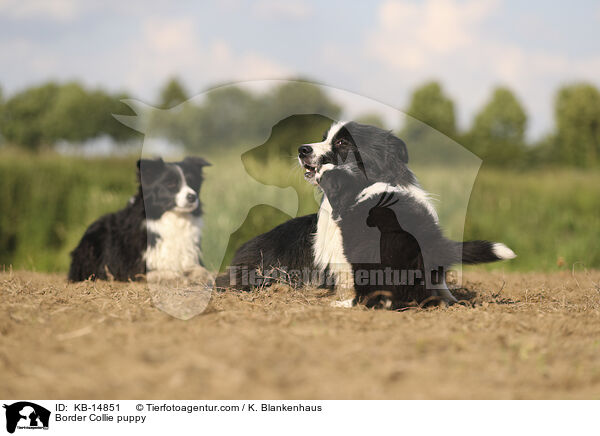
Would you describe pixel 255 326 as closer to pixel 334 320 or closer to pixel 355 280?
pixel 334 320

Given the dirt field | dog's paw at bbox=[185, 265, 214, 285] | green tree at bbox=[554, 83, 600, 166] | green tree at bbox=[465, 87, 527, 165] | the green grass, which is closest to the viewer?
the dirt field

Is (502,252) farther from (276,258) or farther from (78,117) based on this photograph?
(78,117)

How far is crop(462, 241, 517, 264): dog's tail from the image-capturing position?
4.61 metres

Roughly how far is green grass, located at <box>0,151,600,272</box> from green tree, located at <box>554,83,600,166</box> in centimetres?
1950

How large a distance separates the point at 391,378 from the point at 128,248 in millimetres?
5149

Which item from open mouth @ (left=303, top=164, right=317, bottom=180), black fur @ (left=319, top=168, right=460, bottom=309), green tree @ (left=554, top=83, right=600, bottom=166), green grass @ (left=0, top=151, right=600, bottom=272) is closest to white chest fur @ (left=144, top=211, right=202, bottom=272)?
green grass @ (left=0, top=151, right=600, bottom=272)

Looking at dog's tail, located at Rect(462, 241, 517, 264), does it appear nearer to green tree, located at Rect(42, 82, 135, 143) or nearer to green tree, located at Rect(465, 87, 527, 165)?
green tree, located at Rect(465, 87, 527, 165)

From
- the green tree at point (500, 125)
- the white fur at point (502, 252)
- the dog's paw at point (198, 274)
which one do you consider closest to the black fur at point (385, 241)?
the white fur at point (502, 252)

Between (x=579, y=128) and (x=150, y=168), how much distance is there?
35.0m

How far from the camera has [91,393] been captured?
8.17 ft

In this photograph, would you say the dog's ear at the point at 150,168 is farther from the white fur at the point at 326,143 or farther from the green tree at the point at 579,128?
the green tree at the point at 579,128
